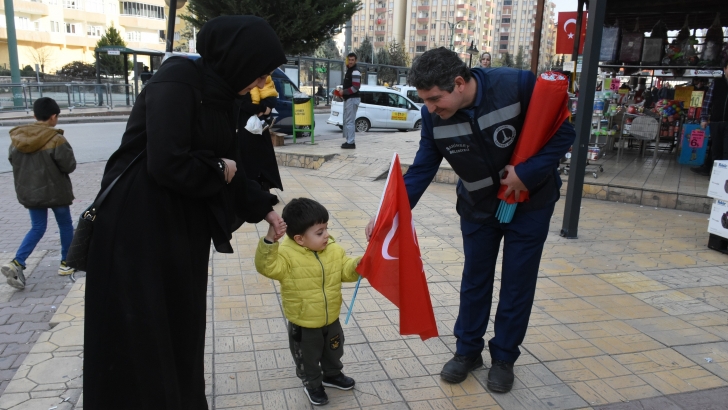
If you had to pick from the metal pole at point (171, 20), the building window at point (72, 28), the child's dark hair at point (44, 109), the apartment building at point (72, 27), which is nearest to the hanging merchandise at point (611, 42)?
the metal pole at point (171, 20)

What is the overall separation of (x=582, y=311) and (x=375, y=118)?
14.6 m

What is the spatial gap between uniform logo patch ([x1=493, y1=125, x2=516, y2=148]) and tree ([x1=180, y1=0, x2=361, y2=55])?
20.4 metres

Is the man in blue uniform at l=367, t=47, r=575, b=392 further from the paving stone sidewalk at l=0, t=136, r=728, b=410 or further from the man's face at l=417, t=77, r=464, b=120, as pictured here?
the paving stone sidewalk at l=0, t=136, r=728, b=410

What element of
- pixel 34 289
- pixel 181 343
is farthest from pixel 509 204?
pixel 34 289

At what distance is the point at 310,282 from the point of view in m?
2.84

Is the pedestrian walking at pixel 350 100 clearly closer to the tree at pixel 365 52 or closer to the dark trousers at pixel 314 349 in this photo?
the dark trousers at pixel 314 349

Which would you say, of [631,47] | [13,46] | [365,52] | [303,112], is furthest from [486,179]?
[365,52]

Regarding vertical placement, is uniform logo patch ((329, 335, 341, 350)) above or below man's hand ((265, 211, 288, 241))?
below

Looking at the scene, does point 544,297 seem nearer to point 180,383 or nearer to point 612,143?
point 180,383

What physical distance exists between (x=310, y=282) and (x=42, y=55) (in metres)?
56.7

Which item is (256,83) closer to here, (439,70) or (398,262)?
(439,70)

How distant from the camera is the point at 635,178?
28.9 feet

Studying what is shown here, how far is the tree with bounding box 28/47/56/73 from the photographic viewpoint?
47.6 m

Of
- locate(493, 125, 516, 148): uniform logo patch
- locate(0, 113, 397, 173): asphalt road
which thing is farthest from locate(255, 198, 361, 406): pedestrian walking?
locate(0, 113, 397, 173): asphalt road
